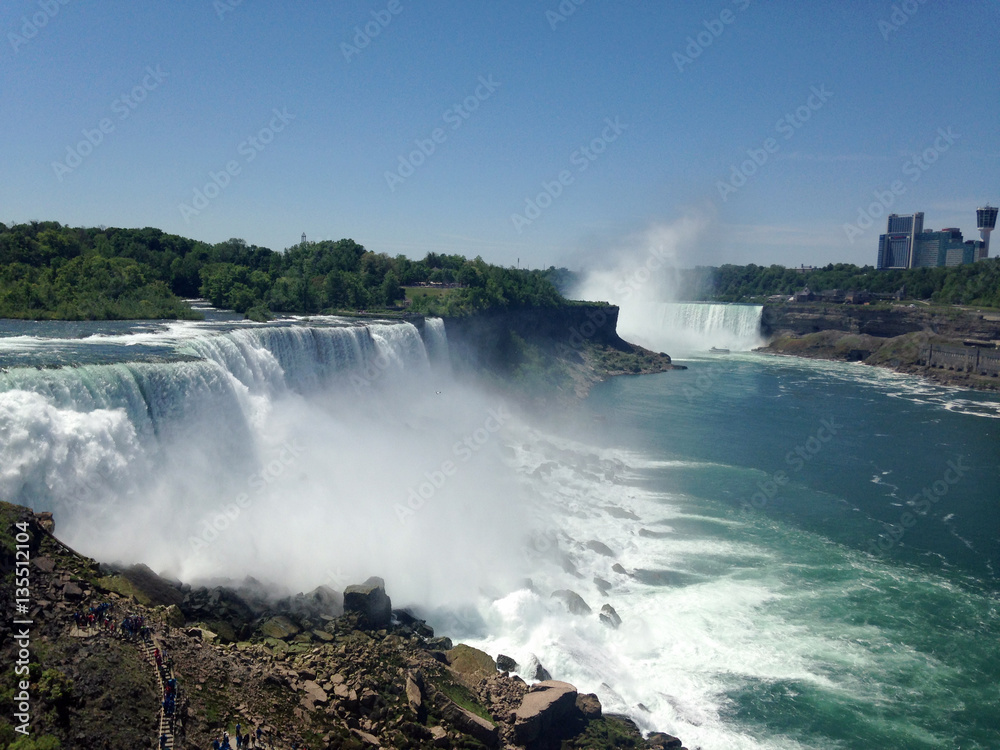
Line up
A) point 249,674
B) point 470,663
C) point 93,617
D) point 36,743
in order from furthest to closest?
1. point 470,663
2. point 249,674
3. point 93,617
4. point 36,743

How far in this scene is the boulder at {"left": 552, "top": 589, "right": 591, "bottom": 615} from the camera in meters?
16.1

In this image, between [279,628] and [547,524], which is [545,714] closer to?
[279,628]

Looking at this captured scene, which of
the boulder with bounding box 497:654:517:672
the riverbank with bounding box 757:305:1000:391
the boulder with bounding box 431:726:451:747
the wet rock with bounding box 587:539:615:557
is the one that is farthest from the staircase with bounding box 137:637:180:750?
the riverbank with bounding box 757:305:1000:391

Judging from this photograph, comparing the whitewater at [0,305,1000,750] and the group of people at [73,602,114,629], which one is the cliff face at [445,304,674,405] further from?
the group of people at [73,602,114,629]

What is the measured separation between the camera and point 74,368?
49.4 feet

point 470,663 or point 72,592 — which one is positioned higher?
point 72,592

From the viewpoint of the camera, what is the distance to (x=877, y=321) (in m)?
65.9

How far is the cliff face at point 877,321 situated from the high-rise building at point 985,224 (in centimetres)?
11896

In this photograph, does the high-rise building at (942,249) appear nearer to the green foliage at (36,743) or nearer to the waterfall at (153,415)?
the waterfall at (153,415)

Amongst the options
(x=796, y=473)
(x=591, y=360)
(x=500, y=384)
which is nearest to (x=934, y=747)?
(x=796, y=473)

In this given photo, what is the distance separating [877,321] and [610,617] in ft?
202

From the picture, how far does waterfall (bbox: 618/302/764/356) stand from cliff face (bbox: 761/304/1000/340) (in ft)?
6.09

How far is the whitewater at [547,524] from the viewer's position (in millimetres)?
13539

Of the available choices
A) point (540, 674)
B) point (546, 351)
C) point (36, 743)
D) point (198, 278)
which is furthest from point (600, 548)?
point (198, 278)
